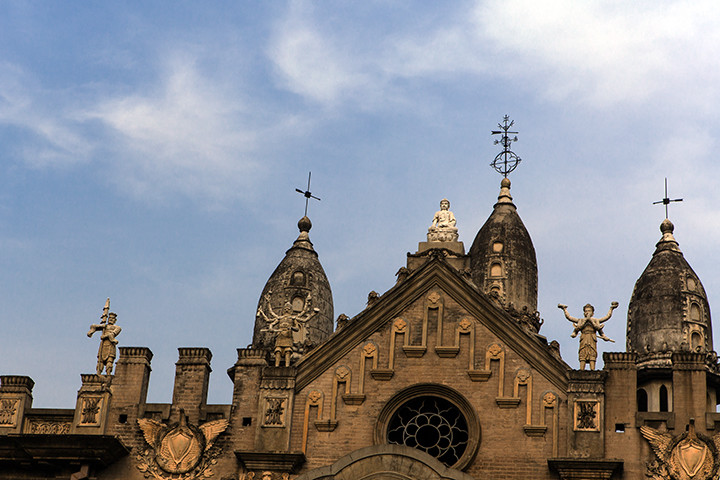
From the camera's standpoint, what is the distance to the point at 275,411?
4078 cm

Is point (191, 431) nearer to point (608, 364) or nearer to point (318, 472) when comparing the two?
point (318, 472)

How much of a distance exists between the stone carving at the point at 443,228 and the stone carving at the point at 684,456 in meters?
9.53

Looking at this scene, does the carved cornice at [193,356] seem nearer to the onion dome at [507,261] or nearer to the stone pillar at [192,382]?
the stone pillar at [192,382]

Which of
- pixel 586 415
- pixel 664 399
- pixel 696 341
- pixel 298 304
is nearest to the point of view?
pixel 586 415

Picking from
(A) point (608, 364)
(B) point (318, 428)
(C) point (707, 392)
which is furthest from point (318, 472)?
(C) point (707, 392)

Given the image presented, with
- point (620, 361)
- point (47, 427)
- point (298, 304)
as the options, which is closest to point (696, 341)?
point (620, 361)

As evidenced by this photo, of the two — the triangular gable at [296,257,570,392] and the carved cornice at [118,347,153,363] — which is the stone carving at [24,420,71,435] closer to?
the carved cornice at [118,347,153,363]

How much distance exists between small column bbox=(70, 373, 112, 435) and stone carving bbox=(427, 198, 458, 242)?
11.2 m

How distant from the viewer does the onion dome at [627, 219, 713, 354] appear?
151ft

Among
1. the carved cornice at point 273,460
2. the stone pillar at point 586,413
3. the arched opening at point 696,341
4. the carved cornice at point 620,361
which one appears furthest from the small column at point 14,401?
the arched opening at point 696,341

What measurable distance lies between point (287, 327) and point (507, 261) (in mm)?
11810

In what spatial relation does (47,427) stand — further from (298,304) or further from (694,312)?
(694,312)

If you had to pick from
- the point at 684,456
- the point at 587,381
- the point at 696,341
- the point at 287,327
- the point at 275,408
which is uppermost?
the point at 696,341

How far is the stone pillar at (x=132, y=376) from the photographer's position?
4191 cm
